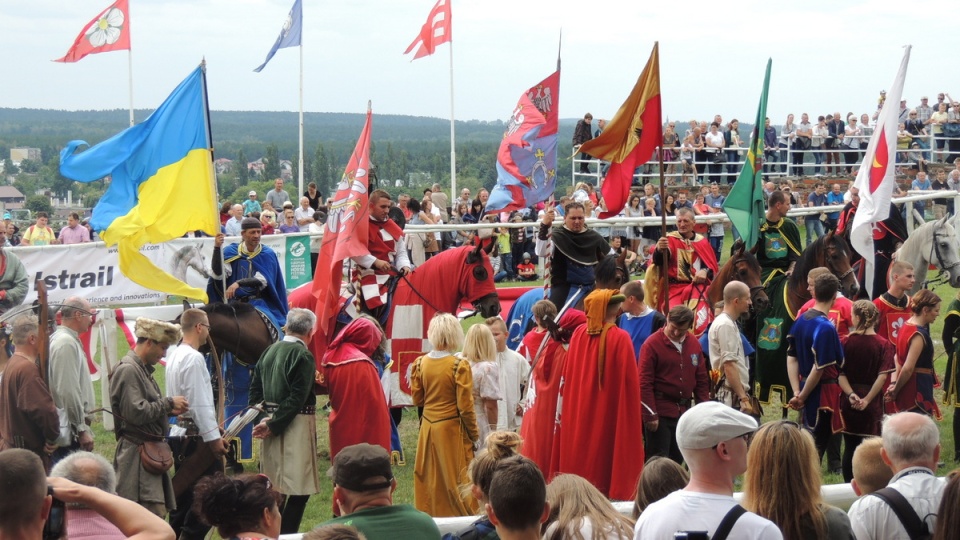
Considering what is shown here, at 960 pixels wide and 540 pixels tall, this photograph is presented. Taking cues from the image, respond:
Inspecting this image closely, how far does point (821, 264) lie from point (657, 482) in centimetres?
742

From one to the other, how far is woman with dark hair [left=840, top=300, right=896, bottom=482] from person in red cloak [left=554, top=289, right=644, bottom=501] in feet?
7.10

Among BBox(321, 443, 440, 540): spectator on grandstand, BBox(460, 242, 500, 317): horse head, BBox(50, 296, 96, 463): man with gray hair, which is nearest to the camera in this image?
BBox(321, 443, 440, 540): spectator on grandstand

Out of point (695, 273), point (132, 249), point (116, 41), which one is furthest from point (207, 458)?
point (116, 41)

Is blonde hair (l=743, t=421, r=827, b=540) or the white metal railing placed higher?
the white metal railing

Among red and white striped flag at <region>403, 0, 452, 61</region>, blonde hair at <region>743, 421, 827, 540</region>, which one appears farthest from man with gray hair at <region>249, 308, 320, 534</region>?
red and white striped flag at <region>403, 0, 452, 61</region>

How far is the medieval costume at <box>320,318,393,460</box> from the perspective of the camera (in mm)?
Answer: 8477

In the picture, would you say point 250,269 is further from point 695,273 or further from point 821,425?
point 821,425

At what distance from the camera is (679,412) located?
901cm

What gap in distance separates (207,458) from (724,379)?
171 inches

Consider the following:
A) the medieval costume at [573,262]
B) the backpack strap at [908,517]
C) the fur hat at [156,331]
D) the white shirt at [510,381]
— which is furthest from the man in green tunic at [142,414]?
the medieval costume at [573,262]

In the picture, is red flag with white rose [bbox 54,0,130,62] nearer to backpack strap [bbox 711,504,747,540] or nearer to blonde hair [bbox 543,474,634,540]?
blonde hair [bbox 543,474,634,540]

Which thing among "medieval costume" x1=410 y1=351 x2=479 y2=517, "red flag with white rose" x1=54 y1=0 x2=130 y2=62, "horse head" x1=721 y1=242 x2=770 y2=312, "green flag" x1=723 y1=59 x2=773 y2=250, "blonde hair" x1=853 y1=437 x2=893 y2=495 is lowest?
"medieval costume" x1=410 y1=351 x2=479 y2=517

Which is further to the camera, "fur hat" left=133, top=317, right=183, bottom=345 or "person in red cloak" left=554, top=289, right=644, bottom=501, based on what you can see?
"person in red cloak" left=554, top=289, right=644, bottom=501

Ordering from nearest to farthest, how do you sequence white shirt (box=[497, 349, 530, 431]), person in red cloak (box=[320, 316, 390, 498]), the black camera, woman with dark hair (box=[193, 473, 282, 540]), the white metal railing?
the black camera < woman with dark hair (box=[193, 473, 282, 540]) < person in red cloak (box=[320, 316, 390, 498]) < white shirt (box=[497, 349, 530, 431]) < the white metal railing
